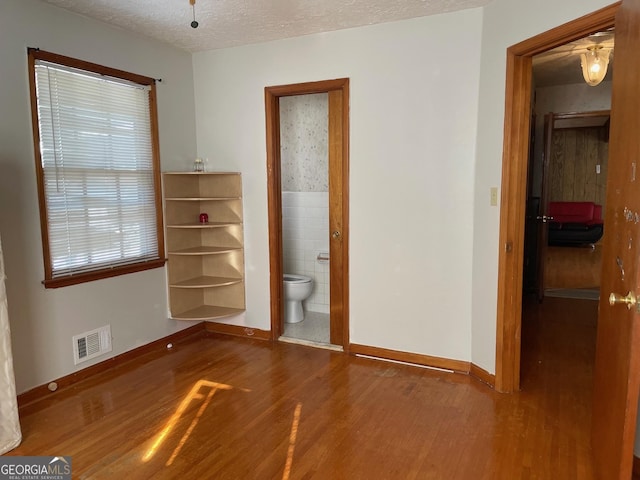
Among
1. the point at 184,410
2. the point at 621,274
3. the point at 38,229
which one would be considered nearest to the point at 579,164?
the point at 621,274

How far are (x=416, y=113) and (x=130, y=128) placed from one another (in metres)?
2.13

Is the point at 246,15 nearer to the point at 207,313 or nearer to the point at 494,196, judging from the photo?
the point at 494,196

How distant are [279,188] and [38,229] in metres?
1.78

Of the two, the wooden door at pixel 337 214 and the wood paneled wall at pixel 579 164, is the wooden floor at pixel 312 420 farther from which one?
the wood paneled wall at pixel 579 164

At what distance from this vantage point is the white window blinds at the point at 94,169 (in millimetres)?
2889

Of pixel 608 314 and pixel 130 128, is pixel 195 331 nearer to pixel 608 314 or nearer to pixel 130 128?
pixel 130 128

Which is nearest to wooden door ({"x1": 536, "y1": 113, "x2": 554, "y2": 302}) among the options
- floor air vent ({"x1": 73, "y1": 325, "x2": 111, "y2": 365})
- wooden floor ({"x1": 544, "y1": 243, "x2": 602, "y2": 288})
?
wooden floor ({"x1": 544, "y1": 243, "x2": 602, "y2": 288})

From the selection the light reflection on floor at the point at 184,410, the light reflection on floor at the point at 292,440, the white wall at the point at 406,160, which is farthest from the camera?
the white wall at the point at 406,160

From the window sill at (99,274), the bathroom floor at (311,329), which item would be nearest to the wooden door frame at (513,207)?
the bathroom floor at (311,329)

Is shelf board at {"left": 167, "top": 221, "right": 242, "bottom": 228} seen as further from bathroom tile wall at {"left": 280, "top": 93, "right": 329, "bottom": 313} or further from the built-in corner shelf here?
bathroom tile wall at {"left": 280, "top": 93, "right": 329, "bottom": 313}

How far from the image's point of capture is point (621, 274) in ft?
5.49

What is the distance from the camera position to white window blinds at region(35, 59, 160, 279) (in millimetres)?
2889

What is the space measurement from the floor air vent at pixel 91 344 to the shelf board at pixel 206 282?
682 millimetres

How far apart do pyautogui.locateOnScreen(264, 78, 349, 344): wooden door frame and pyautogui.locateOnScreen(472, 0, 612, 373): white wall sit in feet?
3.16
